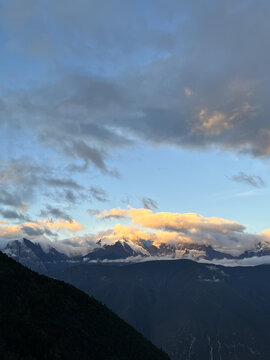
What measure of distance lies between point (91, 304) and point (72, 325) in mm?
44020

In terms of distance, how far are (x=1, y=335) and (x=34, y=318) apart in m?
29.5

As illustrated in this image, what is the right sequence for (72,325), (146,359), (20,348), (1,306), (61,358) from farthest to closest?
(146,359) < (72,325) < (1,306) < (61,358) < (20,348)

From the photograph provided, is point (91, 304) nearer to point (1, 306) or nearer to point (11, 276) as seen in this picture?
point (11, 276)

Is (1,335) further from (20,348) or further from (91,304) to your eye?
(91,304)

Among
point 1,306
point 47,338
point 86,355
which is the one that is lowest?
point 86,355

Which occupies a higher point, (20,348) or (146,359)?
(20,348)

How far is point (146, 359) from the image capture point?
149 meters

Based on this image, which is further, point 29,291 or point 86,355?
point 29,291

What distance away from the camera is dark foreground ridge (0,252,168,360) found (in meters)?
87.7

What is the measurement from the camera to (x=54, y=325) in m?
115

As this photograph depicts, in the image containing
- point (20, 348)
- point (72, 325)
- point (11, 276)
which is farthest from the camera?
point (11, 276)

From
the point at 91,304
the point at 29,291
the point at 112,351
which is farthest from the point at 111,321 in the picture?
the point at 29,291

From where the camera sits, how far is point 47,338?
317 ft

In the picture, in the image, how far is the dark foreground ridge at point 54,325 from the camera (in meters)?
87.7
